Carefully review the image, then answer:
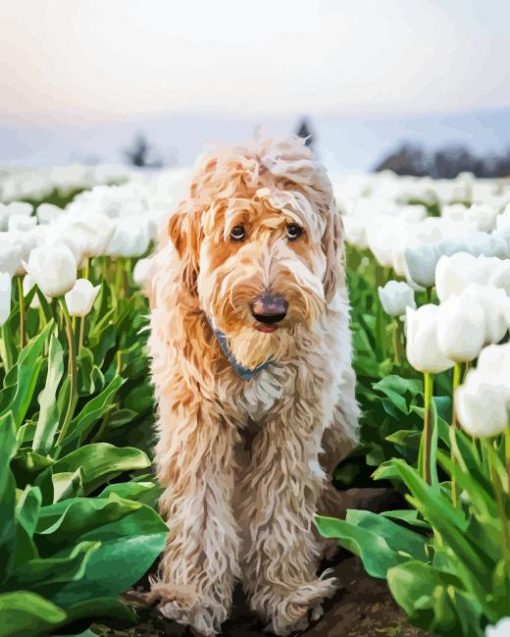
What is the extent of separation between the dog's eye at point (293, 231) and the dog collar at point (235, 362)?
21 centimetres

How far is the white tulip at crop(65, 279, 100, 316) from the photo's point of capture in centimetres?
183

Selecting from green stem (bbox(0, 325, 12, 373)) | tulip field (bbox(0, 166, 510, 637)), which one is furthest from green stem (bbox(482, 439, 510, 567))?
green stem (bbox(0, 325, 12, 373))

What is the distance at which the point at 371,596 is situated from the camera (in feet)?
5.27

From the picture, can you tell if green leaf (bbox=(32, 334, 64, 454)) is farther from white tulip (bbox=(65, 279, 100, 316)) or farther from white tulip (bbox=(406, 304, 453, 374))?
white tulip (bbox=(406, 304, 453, 374))

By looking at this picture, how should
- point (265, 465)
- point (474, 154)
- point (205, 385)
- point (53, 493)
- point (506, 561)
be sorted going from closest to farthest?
point (506, 561) < point (53, 493) < point (205, 385) < point (265, 465) < point (474, 154)

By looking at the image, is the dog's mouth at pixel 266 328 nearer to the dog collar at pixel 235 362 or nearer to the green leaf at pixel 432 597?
the dog collar at pixel 235 362

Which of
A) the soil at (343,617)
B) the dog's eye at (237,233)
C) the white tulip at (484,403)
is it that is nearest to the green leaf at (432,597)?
the soil at (343,617)

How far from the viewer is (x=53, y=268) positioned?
1.73 meters

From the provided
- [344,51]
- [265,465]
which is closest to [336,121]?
[344,51]

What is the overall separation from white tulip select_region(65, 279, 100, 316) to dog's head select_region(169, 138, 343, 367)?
1.01 feet

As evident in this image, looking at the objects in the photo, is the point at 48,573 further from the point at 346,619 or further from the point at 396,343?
the point at 396,343

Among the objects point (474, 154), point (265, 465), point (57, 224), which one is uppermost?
point (474, 154)

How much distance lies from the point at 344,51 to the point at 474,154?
0.38 meters

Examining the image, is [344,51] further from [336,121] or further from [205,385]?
[205,385]
